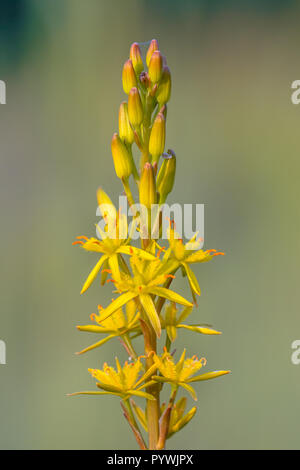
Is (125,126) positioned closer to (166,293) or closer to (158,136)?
(158,136)

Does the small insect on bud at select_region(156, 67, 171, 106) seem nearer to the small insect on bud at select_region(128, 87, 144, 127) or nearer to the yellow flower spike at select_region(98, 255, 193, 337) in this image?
the small insect on bud at select_region(128, 87, 144, 127)

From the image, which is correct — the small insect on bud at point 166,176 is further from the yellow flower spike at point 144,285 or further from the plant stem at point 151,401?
the plant stem at point 151,401

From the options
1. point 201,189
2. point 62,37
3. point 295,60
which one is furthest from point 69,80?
point 295,60

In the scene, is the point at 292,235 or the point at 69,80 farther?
the point at 69,80

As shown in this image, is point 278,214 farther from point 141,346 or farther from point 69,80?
point 69,80

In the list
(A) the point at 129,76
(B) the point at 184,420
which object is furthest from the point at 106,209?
(B) the point at 184,420

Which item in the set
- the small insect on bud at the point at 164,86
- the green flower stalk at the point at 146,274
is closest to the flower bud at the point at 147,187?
the green flower stalk at the point at 146,274
